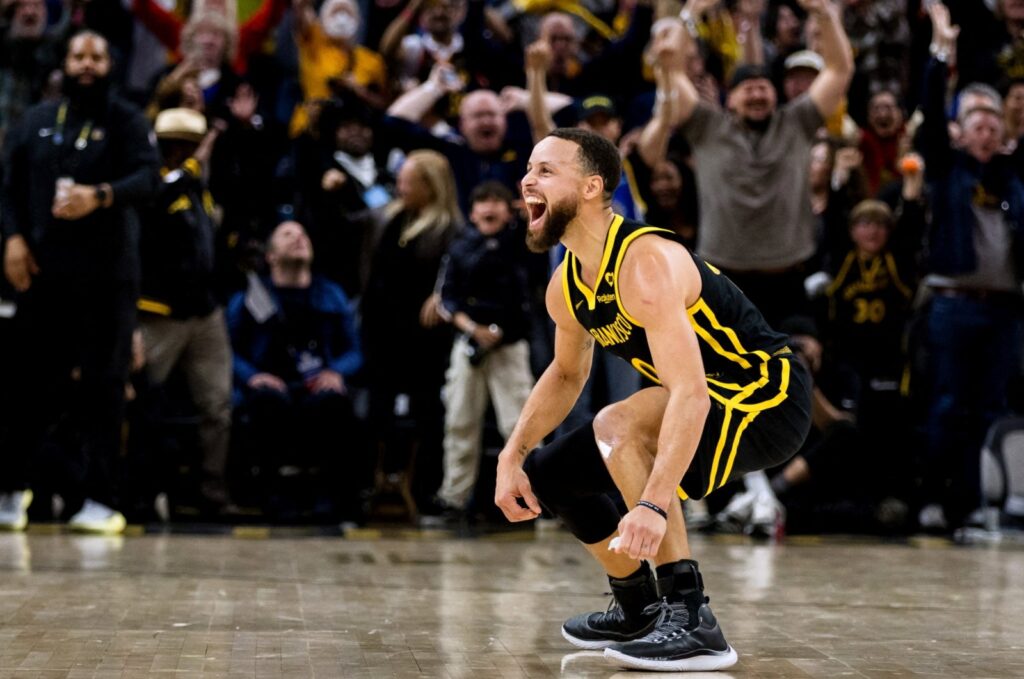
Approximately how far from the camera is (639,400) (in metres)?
4.18

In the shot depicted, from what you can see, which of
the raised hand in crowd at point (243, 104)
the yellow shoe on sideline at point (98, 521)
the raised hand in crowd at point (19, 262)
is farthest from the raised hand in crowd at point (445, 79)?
the yellow shoe on sideline at point (98, 521)

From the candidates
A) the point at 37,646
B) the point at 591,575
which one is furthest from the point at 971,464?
the point at 37,646

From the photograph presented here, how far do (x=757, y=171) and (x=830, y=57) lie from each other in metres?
0.71

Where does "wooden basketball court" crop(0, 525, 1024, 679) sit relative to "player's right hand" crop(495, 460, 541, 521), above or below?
below

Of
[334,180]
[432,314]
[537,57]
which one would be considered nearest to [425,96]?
[334,180]

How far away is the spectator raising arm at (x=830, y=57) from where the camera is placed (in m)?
7.84

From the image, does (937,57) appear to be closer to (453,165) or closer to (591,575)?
(453,165)

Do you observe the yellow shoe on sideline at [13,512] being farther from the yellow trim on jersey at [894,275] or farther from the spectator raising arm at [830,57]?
the yellow trim on jersey at [894,275]

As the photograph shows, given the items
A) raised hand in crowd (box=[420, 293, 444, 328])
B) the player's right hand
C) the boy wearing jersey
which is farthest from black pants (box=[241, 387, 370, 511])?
the player's right hand

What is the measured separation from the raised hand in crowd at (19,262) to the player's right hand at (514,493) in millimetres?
4117

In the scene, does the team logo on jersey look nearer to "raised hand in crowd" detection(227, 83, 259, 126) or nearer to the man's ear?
the man's ear

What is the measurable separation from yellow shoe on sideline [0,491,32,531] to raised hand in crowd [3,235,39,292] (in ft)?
3.72

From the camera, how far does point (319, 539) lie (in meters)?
7.54

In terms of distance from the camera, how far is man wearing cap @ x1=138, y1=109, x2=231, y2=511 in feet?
27.7
